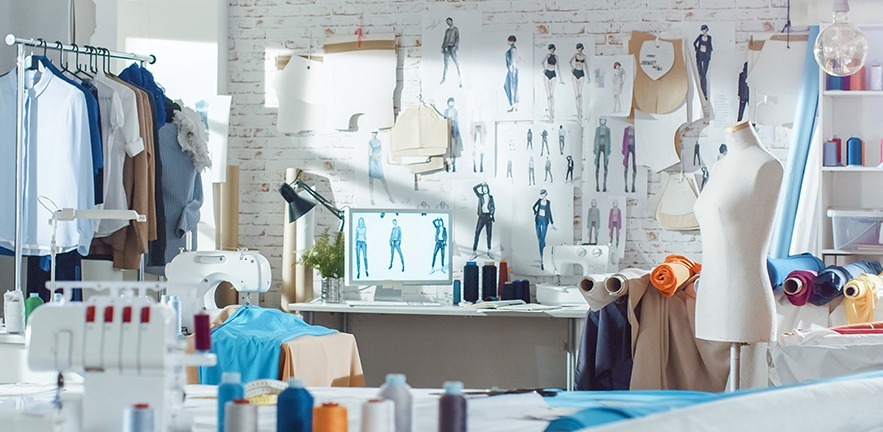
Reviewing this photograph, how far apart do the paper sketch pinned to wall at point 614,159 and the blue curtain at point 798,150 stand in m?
0.77

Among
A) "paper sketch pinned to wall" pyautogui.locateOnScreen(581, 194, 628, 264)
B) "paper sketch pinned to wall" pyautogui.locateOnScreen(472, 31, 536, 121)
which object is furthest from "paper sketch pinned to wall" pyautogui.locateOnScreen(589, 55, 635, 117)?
"paper sketch pinned to wall" pyautogui.locateOnScreen(581, 194, 628, 264)

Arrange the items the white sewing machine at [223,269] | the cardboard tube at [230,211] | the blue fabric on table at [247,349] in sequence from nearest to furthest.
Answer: the blue fabric on table at [247,349]
the white sewing machine at [223,269]
the cardboard tube at [230,211]

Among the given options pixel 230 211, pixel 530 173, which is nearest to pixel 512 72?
pixel 530 173

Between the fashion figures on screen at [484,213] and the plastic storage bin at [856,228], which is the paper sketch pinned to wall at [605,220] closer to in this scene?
the fashion figures on screen at [484,213]

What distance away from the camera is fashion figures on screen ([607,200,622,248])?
5777 mm

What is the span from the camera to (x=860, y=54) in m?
4.08

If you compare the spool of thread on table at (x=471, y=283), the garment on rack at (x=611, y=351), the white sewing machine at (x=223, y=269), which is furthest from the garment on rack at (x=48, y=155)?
the garment on rack at (x=611, y=351)

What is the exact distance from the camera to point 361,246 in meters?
5.51

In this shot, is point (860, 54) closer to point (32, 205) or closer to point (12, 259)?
point (32, 205)

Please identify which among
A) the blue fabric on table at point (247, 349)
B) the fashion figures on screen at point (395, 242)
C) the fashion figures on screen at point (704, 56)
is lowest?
the blue fabric on table at point (247, 349)

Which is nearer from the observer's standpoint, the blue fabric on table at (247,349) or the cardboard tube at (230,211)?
the blue fabric on table at (247,349)

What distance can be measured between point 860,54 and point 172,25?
3994 millimetres

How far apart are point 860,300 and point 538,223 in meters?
2.14

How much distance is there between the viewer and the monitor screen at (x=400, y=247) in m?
5.51
